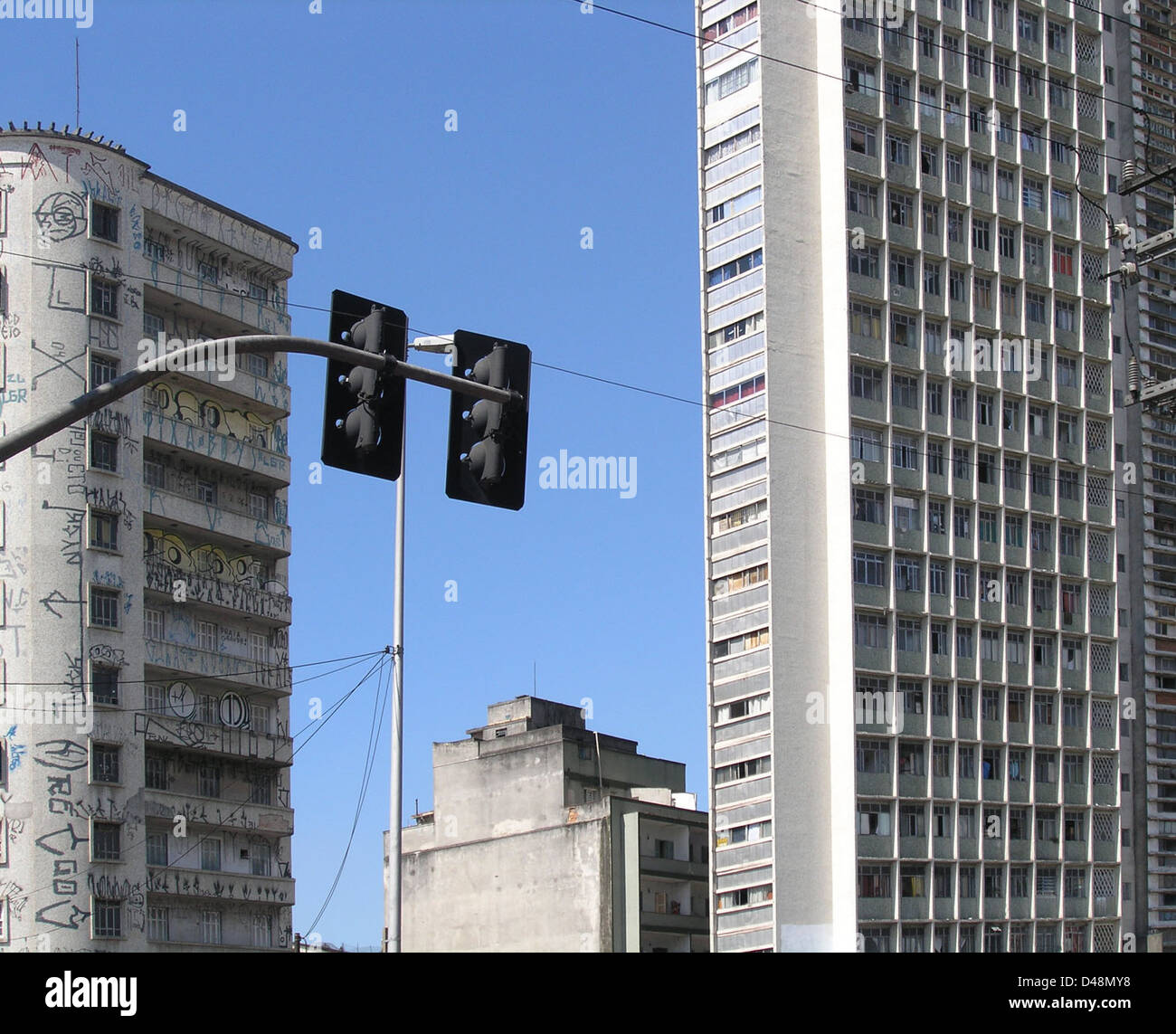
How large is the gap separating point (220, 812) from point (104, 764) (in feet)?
19.8

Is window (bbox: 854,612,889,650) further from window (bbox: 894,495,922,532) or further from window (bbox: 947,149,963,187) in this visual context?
window (bbox: 947,149,963,187)

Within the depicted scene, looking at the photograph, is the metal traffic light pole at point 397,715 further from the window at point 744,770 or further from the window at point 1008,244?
Answer: the window at point 1008,244

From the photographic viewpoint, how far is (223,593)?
64.1 m

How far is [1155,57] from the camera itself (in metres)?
81.2

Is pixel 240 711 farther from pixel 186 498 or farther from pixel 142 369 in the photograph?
pixel 142 369

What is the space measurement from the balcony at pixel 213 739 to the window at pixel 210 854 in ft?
9.32

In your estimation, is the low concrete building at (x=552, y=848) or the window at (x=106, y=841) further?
the low concrete building at (x=552, y=848)

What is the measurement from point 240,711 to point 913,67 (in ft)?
116

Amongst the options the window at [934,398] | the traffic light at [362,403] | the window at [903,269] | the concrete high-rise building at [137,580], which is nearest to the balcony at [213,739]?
the concrete high-rise building at [137,580]

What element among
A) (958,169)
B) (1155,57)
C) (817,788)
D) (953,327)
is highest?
(1155,57)

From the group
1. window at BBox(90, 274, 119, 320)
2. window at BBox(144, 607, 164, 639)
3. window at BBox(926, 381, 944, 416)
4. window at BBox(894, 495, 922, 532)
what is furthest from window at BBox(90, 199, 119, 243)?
window at BBox(926, 381, 944, 416)

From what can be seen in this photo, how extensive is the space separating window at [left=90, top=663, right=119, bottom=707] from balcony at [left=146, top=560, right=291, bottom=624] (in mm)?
3772

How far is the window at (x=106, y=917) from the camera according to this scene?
55750 millimetres
